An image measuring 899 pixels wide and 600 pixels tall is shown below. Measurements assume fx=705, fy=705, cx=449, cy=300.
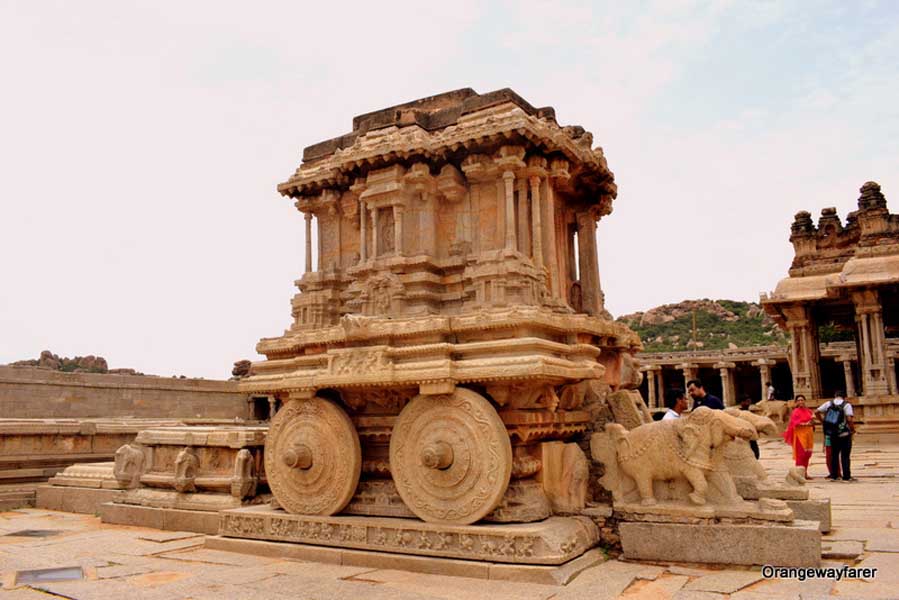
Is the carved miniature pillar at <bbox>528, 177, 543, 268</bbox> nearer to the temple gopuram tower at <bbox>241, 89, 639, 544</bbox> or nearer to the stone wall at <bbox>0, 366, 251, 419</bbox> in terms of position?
the temple gopuram tower at <bbox>241, 89, 639, 544</bbox>

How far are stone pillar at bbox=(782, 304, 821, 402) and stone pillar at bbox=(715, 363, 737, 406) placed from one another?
685 inches

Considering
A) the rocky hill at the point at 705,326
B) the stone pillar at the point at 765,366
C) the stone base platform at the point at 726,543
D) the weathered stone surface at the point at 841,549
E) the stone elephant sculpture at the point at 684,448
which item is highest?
the rocky hill at the point at 705,326

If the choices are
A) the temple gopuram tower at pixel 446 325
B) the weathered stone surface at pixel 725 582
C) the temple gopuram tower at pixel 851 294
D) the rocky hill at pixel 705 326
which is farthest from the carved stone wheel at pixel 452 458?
the rocky hill at pixel 705 326

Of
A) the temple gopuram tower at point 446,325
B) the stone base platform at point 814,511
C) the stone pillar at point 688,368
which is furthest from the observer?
the stone pillar at point 688,368

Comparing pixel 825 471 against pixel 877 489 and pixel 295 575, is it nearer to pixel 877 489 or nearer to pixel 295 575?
pixel 877 489

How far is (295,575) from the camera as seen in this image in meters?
6.24

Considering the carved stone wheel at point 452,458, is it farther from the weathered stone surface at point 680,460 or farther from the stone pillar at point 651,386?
the stone pillar at point 651,386

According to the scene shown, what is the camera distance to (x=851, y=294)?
25.0m

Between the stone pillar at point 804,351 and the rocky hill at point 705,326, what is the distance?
38.3 metres

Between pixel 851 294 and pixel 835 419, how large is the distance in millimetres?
15636

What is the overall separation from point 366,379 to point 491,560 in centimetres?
205

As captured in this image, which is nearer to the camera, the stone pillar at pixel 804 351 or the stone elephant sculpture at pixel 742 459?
the stone elephant sculpture at pixel 742 459

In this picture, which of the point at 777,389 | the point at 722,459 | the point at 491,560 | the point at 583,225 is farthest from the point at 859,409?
the point at 777,389

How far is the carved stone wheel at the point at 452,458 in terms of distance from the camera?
6.25 m
